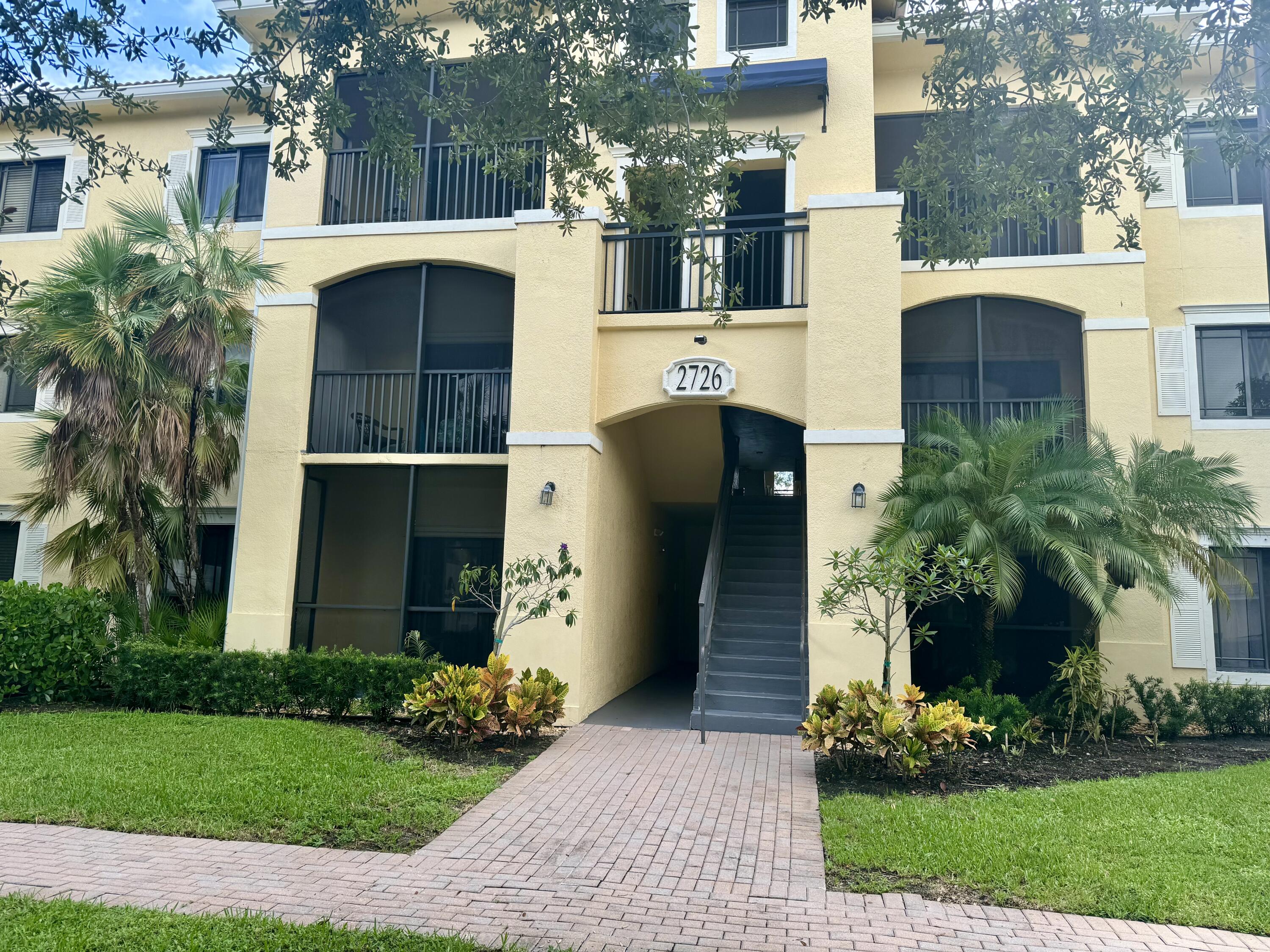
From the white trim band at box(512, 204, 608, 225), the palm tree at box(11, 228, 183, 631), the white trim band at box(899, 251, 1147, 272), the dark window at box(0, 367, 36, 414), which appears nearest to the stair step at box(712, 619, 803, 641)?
the white trim band at box(899, 251, 1147, 272)

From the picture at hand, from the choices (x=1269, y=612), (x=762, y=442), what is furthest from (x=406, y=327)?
(x=1269, y=612)

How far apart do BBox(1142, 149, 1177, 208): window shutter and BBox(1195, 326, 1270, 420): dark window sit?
1.74m

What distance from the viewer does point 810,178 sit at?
39.0 ft

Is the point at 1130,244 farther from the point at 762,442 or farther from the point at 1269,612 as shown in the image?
the point at 762,442

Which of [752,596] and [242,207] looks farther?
[242,207]

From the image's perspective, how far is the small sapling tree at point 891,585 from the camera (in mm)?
8258

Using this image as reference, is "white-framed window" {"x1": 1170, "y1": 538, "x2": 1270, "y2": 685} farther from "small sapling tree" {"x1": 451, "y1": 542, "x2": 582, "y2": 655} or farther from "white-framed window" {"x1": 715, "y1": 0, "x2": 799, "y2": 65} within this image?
"white-framed window" {"x1": 715, "y1": 0, "x2": 799, "y2": 65}

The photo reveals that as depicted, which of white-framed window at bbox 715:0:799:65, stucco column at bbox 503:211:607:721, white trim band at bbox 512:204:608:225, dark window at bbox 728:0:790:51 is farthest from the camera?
dark window at bbox 728:0:790:51

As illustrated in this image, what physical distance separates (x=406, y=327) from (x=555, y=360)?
365cm

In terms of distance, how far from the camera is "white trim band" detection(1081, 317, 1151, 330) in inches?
418

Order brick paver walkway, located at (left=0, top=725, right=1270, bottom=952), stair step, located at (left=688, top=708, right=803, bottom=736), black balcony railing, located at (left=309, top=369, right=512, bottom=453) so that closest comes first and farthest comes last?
brick paver walkway, located at (left=0, top=725, right=1270, bottom=952) → stair step, located at (left=688, top=708, right=803, bottom=736) → black balcony railing, located at (left=309, top=369, right=512, bottom=453)

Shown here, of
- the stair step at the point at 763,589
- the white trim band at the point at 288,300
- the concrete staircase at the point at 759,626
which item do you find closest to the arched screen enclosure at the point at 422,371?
the white trim band at the point at 288,300

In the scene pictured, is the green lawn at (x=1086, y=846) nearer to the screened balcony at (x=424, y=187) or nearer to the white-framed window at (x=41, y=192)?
the screened balcony at (x=424, y=187)

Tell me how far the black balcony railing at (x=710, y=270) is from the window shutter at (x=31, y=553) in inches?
386
